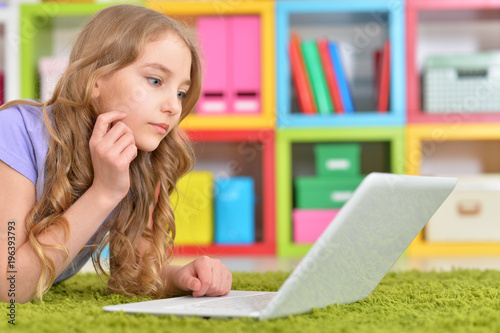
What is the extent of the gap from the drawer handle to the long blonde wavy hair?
4.67ft

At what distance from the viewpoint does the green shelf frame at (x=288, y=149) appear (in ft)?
7.31

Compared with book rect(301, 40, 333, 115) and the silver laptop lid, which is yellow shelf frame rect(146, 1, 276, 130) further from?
the silver laptop lid

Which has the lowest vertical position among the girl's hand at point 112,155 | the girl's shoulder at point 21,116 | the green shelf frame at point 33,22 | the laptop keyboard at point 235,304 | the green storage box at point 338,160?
the laptop keyboard at point 235,304

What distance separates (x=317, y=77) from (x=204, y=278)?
1.52 m

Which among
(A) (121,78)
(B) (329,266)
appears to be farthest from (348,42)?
(B) (329,266)

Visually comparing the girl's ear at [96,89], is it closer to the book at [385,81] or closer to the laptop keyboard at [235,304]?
the laptop keyboard at [235,304]

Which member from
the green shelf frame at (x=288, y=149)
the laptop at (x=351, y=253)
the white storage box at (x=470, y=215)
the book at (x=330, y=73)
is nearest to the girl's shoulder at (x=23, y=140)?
the laptop at (x=351, y=253)

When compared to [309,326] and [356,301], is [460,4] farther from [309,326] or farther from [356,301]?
[309,326]

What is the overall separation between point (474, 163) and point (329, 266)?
2088mm

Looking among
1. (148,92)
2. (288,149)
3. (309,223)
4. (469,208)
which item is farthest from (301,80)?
(148,92)

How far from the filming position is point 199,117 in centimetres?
226

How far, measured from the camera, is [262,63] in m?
2.29

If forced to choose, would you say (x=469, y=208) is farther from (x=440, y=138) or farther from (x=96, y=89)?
(x=96, y=89)

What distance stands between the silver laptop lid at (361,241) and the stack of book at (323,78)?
1.50m
